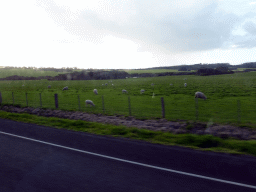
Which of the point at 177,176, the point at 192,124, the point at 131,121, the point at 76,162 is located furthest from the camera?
the point at 131,121

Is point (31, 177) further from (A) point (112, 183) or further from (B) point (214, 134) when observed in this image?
(B) point (214, 134)

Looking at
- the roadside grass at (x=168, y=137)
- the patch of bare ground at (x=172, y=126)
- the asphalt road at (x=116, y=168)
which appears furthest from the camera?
the patch of bare ground at (x=172, y=126)

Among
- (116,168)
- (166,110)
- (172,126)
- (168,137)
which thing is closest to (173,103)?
(166,110)

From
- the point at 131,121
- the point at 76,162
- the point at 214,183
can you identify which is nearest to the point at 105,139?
the point at 76,162

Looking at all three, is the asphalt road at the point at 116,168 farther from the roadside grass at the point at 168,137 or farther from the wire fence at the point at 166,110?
the wire fence at the point at 166,110

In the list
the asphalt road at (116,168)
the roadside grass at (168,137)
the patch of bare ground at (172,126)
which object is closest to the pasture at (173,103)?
the patch of bare ground at (172,126)

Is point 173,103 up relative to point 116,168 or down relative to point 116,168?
down

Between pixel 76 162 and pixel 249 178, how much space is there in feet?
15.8

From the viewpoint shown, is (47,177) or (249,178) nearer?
(249,178)

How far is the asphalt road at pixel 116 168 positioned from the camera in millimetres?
5301

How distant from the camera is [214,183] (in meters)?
5.29

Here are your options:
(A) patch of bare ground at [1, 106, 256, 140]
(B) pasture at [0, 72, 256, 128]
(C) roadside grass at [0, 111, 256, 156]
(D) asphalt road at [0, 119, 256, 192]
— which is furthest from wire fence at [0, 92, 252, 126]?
(D) asphalt road at [0, 119, 256, 192]

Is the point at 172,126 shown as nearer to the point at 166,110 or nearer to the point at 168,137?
the point at 168,137

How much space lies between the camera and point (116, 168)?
639 centimetres
